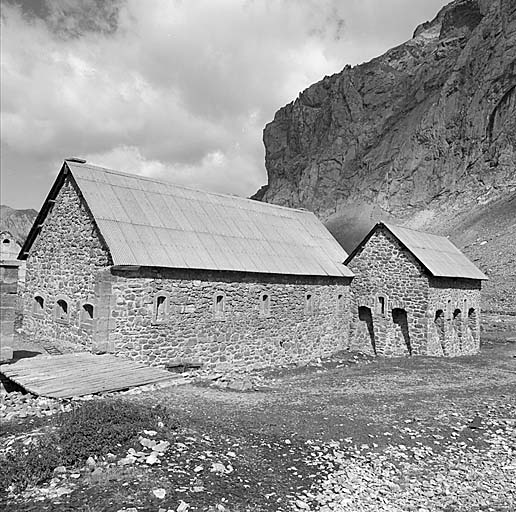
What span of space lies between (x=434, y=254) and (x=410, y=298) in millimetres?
2741

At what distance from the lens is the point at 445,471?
8531 mm

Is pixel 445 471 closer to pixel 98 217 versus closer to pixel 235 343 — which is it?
Answer: pixel 235 343

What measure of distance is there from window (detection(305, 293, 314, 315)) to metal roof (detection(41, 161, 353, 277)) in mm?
971

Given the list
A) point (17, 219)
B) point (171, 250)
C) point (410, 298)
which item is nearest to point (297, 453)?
point (171, 250)

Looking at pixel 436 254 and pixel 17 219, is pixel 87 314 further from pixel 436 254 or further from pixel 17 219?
pixel 17 219

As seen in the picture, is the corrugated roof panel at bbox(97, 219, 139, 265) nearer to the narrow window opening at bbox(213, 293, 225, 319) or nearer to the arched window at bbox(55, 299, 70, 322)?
the arched window at bbox(55, 299, 70, 322)

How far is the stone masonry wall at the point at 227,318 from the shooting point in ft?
50.4

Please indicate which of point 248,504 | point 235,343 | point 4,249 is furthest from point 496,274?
point 248,504

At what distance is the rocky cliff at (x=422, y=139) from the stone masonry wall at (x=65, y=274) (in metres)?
34.0

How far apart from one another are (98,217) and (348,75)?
82.2 metres

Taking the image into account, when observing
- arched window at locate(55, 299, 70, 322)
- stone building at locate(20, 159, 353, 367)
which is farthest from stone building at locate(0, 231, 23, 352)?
arched window at locate(55, 299, 70, 322)

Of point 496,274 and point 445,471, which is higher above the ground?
point 496,274

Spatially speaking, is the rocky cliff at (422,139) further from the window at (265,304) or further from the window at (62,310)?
the window at (62,310)

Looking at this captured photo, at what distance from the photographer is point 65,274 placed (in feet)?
55.4
